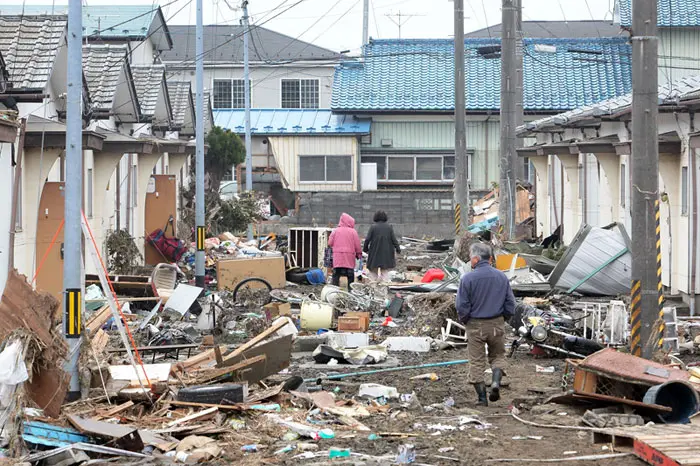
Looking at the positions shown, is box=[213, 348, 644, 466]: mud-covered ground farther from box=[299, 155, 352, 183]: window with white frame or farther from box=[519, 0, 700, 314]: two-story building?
box=[299, 155, 352, 183]: window with white frame

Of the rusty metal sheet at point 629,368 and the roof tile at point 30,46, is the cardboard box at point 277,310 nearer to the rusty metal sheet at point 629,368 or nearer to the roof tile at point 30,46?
the roof tile at point 30,46

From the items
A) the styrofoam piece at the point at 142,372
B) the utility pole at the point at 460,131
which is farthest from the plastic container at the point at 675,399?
the utility pole at the point at 460,131

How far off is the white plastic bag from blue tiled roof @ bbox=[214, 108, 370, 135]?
39.1 meters

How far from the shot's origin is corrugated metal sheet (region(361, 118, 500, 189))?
159ft

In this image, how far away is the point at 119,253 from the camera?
2356cm

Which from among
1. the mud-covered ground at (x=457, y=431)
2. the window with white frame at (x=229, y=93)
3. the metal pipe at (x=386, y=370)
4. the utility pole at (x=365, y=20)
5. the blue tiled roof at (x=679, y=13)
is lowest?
the mud-covered ground at (x=457, y=431)

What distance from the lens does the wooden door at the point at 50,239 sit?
756 inches

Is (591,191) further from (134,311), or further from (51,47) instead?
(51,47)

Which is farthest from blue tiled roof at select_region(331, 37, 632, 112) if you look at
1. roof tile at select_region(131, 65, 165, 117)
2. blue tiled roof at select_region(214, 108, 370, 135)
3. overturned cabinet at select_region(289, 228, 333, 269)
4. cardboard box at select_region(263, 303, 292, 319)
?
cardboard box at select_region(263, 303, 292, 319)

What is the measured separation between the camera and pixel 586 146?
2356 cm

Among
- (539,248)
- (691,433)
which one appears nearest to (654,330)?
(691,433)

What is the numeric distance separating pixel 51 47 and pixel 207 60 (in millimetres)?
40847

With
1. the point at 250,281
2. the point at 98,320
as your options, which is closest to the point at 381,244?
the point at 250,281

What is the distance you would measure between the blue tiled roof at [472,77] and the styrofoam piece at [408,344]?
3277 centimetres
